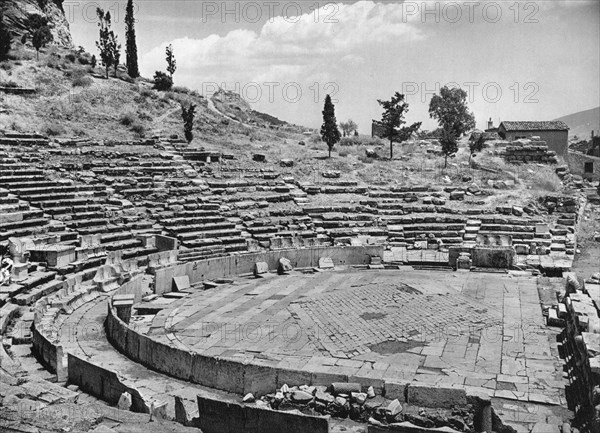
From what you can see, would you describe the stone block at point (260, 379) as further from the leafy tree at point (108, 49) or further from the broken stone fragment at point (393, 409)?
the leafy tree at point (108, 49)

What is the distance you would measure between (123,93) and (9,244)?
70.2 ft

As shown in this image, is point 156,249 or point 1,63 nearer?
point 156,249

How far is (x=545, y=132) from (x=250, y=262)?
2897cm

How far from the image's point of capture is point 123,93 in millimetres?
37781

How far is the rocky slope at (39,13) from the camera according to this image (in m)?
45.0

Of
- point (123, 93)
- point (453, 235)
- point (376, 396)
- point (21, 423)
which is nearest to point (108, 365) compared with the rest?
point (21, 423)

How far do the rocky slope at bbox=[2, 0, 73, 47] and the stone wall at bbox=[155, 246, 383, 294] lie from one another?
3185 cm

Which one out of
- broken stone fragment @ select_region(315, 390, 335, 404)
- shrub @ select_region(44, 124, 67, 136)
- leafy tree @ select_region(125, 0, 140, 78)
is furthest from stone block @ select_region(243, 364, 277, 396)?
leafy tree @ select_region(125, 0, 140, 78)

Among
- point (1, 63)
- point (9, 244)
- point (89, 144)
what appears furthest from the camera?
point (1, 63)

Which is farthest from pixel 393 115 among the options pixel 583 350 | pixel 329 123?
pixel 583 350

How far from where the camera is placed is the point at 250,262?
2016 centimetres

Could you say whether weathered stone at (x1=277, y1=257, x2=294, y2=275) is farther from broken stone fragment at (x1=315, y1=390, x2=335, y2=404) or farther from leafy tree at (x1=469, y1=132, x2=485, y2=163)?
leafy tree at (x1=469, y1=132, x2=485, y2=163)

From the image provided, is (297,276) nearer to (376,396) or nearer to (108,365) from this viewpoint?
(108,365)

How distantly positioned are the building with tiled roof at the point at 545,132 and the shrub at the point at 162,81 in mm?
22133
